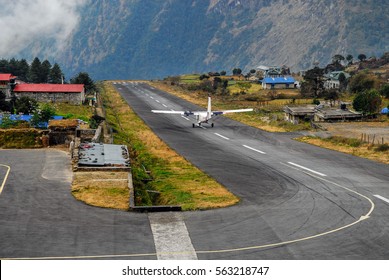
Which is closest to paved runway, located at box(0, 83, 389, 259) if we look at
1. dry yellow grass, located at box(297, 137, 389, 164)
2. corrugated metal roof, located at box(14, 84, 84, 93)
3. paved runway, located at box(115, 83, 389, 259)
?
paved runway, located at box(115, 83, 389, 259)

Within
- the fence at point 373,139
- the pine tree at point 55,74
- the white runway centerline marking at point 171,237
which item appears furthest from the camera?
the pine tree at point 55,74

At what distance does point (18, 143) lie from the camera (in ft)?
170

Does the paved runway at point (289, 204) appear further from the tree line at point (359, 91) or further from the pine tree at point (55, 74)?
the pine tree at point (55, 74)

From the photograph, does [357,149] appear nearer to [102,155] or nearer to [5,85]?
[102,155]

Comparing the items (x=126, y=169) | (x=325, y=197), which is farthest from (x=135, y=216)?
(x=325, y=197)

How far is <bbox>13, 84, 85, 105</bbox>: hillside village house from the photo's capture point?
101 m

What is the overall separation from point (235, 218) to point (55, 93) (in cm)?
7964

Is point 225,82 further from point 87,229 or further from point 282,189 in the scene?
point 87,229

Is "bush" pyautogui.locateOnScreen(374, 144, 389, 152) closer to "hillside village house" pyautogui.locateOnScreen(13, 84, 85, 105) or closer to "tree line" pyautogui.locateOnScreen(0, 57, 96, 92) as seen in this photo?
"hillside village house" pyautogui.locateOnScreen(13, 84, 85, 105)

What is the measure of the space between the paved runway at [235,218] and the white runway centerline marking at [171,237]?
101mm

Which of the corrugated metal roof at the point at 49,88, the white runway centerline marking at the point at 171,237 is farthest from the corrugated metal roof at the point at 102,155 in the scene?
the corrugated metal roof at the point at 49,88

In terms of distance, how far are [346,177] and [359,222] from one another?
1320 cm

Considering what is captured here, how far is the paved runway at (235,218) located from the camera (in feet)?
79.7

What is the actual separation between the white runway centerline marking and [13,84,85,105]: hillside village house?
7500cm
